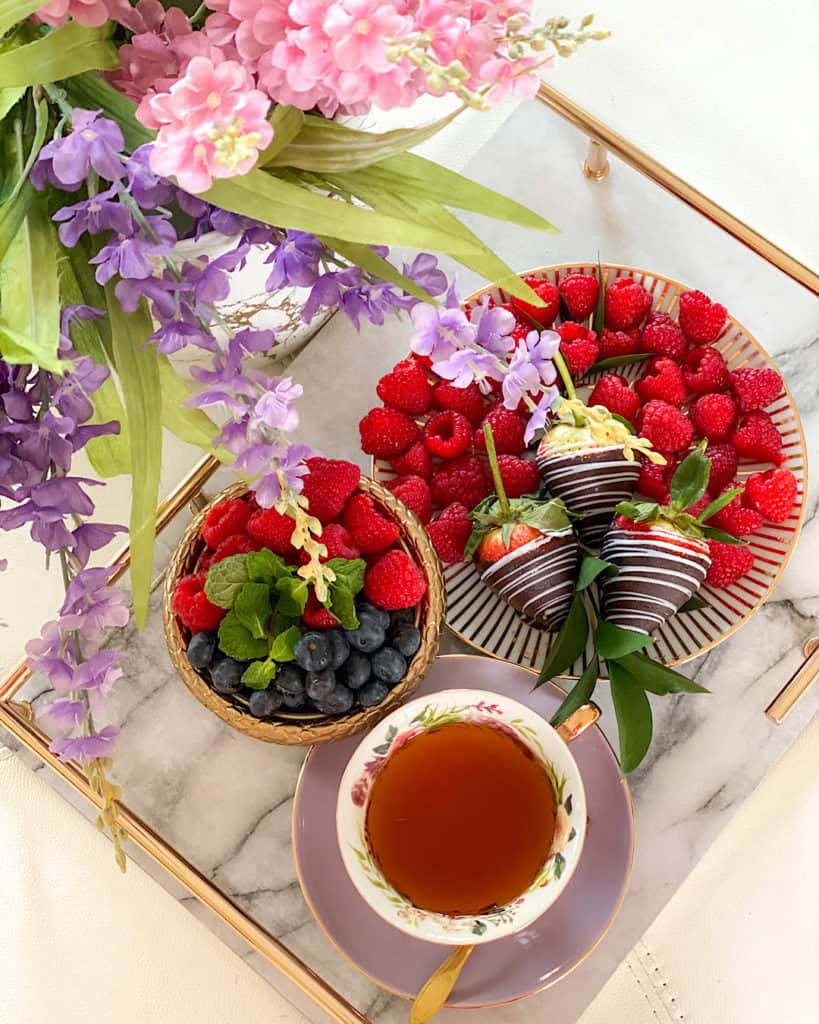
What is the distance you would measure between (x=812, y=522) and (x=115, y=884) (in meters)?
0.68

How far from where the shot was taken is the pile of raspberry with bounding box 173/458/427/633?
757mm

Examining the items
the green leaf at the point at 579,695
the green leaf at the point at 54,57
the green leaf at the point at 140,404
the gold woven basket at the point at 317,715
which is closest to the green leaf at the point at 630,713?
the green leaf at the point at 579,695

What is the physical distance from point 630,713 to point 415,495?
0.76 ft

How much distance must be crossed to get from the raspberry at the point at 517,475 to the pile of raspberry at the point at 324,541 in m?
0.11

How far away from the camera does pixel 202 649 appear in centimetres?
75

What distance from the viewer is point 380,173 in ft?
1.75

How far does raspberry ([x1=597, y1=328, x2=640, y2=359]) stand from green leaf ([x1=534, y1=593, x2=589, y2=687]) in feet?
0.67

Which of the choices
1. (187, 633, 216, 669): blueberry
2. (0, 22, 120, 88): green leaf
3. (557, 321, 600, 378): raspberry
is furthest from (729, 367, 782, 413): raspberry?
(0, 22, 120, 88): green leaf

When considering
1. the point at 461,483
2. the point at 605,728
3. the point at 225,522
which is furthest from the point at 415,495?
the point at 605,728

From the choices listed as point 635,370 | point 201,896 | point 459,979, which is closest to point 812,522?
point 635,370

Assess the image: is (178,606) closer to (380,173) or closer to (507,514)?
(507,514)

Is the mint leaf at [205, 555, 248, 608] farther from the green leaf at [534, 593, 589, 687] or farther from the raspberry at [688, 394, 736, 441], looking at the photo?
the raspberry at [688, 394, 736, 441]

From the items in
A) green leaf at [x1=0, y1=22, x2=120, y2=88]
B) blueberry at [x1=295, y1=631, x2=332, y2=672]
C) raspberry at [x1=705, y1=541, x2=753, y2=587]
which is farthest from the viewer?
raspberry at [x1=705, y1=541, x2=753, y2=587]

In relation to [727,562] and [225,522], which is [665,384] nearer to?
[727,562]
